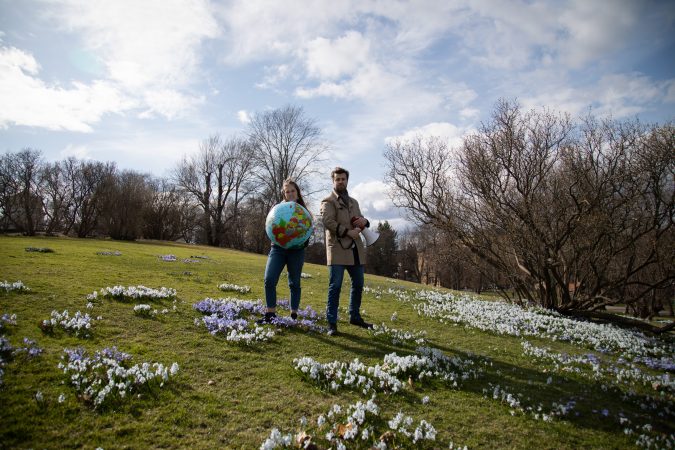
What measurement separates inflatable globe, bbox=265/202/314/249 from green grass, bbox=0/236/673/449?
192cm

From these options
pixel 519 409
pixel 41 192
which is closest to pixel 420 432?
pixel 519 409

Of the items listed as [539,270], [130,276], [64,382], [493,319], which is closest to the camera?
[64,382]

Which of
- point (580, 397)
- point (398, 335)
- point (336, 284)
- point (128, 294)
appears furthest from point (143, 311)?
point (580, 397)

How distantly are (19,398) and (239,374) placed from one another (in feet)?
7.95

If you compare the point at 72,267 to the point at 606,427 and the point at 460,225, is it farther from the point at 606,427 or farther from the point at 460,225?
the point at 460,225

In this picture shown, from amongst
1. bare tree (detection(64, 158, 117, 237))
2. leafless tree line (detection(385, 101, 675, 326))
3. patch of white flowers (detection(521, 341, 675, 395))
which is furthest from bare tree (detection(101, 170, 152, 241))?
patch of white flowers (detection(521, 341, 675, 395))

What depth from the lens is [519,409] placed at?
15.4ft

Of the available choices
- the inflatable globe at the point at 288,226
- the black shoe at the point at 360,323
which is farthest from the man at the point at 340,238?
the black shoe at the point at 360,323

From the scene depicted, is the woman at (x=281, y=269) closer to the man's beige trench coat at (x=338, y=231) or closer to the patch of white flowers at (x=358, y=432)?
the man's beige trench coat at (x=338, y=231)

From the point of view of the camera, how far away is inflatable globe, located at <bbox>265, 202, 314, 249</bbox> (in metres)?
7.33

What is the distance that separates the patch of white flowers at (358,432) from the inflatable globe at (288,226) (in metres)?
3.81

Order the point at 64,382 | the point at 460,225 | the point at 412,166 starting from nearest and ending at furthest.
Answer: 1. the point at 64,382
2. the point at 460,225
3. the point at 412,166

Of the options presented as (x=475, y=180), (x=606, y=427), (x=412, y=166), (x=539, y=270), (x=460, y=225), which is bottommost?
(x=606, y=427)

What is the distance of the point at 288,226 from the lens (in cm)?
734
